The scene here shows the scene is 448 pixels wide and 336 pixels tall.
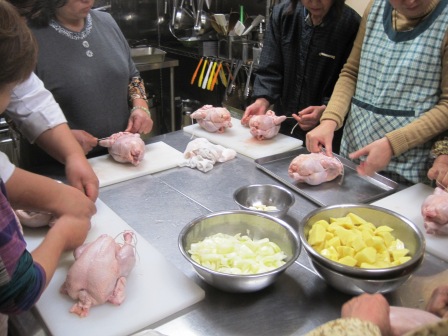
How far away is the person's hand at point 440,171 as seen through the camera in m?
1.45

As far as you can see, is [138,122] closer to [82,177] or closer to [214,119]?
[214,119]

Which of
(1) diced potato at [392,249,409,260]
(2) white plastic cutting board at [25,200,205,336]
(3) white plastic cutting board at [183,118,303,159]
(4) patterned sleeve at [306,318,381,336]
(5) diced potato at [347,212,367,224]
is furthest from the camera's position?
(3) white plastic cutting board at [183,118,303,159]

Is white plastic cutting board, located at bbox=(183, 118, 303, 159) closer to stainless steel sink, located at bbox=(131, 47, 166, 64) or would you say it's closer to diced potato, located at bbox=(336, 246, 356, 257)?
diced potato, located at bbox=(336, 246, 356, 257)

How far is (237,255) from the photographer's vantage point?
1.08m

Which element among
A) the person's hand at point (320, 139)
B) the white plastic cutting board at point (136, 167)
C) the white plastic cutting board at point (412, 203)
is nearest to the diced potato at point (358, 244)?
the white plastic cutting board at point (412, 203)

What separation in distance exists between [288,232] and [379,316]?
1.26 feet

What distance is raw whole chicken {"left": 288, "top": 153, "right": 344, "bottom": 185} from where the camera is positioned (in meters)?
1.59

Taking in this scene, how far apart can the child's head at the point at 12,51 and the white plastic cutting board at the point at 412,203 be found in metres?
1.16

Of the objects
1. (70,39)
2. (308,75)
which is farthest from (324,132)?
(70,39)

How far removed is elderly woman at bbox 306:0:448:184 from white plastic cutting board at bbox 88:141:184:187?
58cm

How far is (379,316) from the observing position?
31.8 inches

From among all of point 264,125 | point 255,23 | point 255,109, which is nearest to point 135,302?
point 264,125

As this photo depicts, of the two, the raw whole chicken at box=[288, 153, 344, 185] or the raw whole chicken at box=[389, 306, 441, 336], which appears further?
the raw whole chicken at box=[288, 153, 344, 185]

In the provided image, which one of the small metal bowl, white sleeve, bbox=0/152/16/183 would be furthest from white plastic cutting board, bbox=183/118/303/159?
white sleeve, bbox=0/152/16/183
